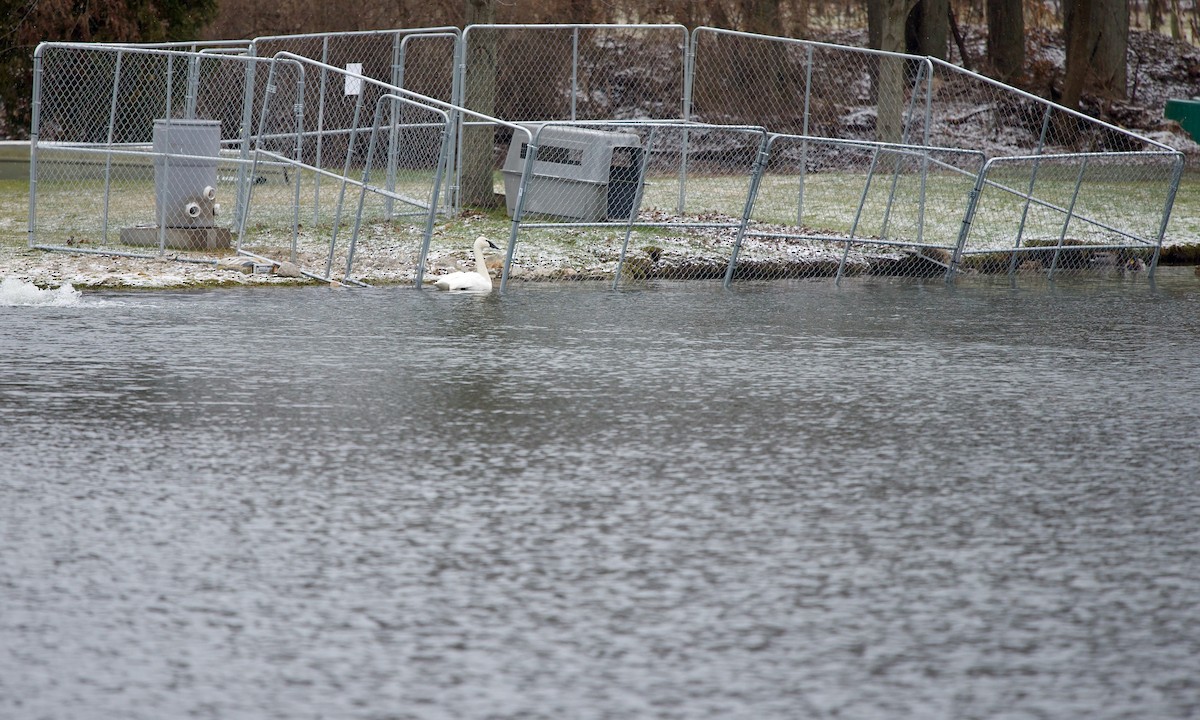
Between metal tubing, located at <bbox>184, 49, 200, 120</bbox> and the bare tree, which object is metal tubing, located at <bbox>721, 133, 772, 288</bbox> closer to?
metal tubing, located at <bbox>184, 49, 200, 120</bbox>

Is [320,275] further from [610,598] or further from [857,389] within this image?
[610,598]

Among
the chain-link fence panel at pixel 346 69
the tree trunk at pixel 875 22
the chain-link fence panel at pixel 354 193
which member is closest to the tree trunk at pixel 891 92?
the chain-link fence panel at pixel 346 69

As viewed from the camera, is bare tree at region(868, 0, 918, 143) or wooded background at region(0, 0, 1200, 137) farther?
wooded background at region(0, 0, 1200, 137)

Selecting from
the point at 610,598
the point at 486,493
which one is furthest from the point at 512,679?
the point at 486,493

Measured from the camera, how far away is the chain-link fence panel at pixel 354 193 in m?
14.8

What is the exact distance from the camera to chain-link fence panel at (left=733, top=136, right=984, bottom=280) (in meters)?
16.5

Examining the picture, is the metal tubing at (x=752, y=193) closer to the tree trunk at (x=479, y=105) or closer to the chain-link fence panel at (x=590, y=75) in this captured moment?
the tree trunk at (x=479, y=105)

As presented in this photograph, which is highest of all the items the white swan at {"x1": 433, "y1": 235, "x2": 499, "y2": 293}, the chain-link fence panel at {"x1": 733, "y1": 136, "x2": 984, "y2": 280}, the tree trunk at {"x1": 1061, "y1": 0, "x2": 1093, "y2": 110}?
the tree trunk at {"x1": 1061, "y1": 0, "x2": 1093, "y2": 110}

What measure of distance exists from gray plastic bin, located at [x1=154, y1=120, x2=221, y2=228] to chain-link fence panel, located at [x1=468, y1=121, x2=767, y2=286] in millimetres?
3056

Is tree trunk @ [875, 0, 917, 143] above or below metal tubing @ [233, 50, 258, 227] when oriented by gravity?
above

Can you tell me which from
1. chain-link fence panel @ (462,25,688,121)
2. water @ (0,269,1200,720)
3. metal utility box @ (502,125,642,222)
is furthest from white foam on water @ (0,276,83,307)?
chain-link fence panel @ (462,25,688,121)

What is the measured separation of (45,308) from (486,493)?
7.14 metres

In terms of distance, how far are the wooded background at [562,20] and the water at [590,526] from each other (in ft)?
37.5

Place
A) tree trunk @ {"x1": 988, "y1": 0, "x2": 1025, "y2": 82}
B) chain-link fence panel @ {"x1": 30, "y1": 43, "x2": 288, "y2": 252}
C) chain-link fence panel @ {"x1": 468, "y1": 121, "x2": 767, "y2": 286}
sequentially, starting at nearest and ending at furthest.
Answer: chain-link fence panel @ {"x1": 468, "y1": 121, "x2": 767, "y2": 286} < chain-link fence panel @ {"x1": 30, "y1": 43, "x2": 288, "y2": 252} < tree trunk @ {"x1": 988, "y1": 0, "x2": 1025, "y2": 82}
